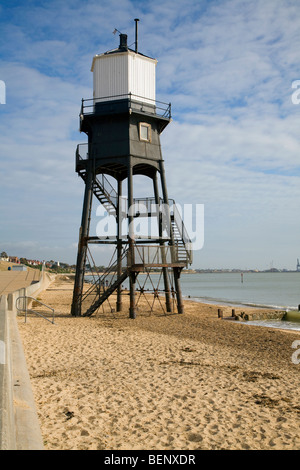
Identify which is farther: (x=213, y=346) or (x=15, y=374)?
(x=213, y=346)

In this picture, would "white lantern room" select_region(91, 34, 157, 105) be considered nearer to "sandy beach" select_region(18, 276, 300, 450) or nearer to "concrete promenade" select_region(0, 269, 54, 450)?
"sandy beach" select_region(18, 276, 300, 450)

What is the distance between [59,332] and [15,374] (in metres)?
7.54

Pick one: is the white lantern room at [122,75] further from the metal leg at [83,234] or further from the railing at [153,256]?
the railing at [153,256]

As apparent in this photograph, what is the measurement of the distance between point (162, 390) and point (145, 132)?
55.6 feet

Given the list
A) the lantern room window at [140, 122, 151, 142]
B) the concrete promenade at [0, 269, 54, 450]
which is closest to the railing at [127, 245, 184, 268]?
the lantern room window at [140, 122, 151, 142]

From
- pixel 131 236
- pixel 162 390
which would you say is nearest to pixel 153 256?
pixel 131 236

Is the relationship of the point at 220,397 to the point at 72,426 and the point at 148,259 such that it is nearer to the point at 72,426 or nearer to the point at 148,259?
the point at 72,426

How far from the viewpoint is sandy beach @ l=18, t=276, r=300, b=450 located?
633 cm

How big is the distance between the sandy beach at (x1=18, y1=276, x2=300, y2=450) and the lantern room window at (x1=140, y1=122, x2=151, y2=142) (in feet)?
38.8

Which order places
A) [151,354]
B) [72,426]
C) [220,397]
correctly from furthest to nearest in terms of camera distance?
[151,354]
[220,397]
[72,426]

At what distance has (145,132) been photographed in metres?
22.5

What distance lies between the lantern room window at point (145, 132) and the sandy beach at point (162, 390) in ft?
38.8

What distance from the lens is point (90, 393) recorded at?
8453 mm

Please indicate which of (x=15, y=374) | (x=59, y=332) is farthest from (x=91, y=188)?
(x=15, y=374)
